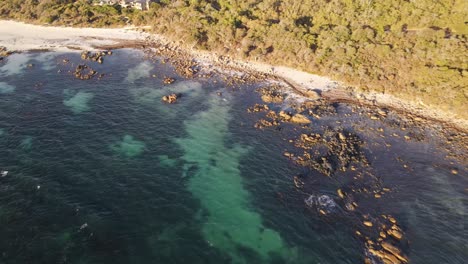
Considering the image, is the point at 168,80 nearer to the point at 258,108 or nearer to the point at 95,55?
the point at 258,108

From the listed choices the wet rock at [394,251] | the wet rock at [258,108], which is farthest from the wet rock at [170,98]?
the wet rock at [394,251]

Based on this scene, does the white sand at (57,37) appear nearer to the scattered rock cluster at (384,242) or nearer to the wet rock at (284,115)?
the wet rock at (284,115)

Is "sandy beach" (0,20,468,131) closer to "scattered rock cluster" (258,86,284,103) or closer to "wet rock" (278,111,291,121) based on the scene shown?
"scattered rock cluster" (258,86,284,103)

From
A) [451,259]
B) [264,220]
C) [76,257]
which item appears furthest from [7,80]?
[451,259]

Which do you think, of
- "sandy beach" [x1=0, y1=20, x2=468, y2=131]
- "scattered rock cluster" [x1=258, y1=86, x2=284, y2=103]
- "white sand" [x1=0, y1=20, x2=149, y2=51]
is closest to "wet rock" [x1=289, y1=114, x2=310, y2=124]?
"scattered rock cluster" [x1=258, y1=86, x2=284, y2=103]

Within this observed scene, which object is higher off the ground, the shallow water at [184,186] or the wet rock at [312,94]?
the wet rock at [312,94]
